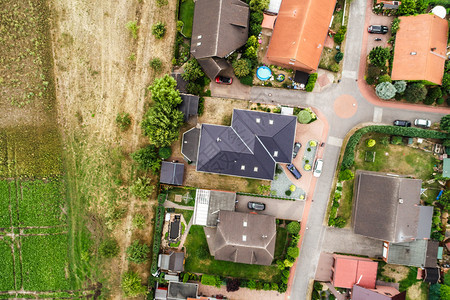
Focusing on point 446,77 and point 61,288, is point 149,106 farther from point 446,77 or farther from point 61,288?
point 446,77

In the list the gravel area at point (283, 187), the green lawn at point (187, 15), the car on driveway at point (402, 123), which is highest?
the green lawn at point (187, 15)

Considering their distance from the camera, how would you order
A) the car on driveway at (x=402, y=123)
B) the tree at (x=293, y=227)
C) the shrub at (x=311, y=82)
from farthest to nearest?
the car on driveway at (x=402, y=123) < the shrub at (x=311, y=82) < the tree at (x=293, y=227)

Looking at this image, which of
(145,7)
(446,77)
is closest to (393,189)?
(446,77)

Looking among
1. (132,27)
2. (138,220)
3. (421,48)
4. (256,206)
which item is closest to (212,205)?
(256,206)

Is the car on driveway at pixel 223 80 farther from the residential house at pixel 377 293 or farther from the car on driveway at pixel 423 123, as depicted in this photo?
the residential house at pixel 377 293

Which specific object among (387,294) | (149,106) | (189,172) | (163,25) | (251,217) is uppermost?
(163,25)

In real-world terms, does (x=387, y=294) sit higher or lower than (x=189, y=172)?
lower

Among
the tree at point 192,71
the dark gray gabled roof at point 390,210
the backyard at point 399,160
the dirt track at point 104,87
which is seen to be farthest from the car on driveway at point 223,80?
the dark gray gabled roof at point 390,210
